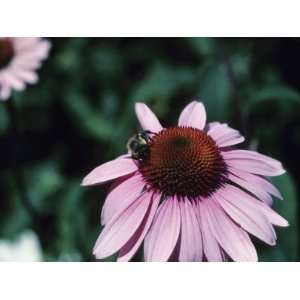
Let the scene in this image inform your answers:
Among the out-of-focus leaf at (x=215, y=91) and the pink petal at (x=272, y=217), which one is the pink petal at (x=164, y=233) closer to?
the pink petal at (x=272, y=217)

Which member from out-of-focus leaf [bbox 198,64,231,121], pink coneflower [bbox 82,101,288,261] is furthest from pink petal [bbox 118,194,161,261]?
out-of-focus leaf [bbox 198,64,231,121]

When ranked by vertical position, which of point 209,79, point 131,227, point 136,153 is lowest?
point 131,227

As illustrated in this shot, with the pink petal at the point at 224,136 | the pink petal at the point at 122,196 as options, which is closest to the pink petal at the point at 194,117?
the pink petal at the point at 224,136

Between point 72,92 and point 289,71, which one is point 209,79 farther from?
point 72,92

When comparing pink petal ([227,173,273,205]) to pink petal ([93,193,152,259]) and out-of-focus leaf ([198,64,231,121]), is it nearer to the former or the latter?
pink petal ([93,193,152,259])

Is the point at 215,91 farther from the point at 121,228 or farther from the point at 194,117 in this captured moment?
the point at 121,228
